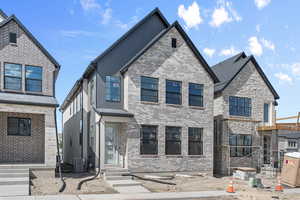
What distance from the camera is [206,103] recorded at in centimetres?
1906

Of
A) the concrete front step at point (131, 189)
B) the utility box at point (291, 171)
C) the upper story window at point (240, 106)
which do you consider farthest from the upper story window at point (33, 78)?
the utility box at point (291, 171)

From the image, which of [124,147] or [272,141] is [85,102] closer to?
[124,147]

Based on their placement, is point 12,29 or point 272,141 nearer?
point 12,29

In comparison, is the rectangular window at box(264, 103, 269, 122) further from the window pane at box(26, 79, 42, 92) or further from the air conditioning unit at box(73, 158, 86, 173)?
the window pane at box(26, 79, 42, 92)

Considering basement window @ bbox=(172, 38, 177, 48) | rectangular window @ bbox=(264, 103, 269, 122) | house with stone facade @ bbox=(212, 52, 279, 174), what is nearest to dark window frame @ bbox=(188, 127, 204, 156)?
house with stone facade @ bbox=(212, 52, 279, 174)

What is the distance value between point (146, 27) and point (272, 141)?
12.9m

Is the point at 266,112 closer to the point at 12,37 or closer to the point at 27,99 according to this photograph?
the point at 27,99

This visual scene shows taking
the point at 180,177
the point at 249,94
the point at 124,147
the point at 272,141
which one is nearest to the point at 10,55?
the point at 124,147

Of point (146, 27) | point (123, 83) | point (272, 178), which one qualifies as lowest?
point (272, 178)

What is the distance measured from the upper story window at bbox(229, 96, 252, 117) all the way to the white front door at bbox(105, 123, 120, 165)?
30.4 ft

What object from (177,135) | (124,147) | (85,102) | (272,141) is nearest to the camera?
(124,147)

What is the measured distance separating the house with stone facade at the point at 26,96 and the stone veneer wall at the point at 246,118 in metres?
12.2

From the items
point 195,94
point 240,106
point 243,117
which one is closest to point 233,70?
point 240,106

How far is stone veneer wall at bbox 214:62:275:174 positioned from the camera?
20625 millimetres
